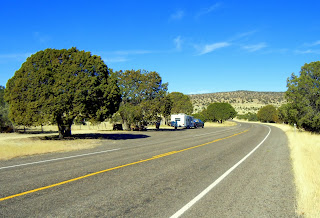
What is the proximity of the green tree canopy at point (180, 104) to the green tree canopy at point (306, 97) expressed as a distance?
44.8 meters

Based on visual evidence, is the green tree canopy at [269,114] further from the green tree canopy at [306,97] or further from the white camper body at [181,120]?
the green tree canopy at [306,97]

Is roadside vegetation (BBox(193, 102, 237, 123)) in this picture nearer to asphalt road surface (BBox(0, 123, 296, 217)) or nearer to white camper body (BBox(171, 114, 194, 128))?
white camper body (BBox(171, 114, 194, 128))

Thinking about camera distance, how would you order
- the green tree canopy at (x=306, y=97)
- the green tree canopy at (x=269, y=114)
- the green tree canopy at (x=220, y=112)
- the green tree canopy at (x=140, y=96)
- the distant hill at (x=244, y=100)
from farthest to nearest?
the distant hill at (x=244, y=100) → the green tree canopy at (x=269, y=114) → the green tree canopy at (x=220, y=112) → the green tree canopy at (x=140, y=96) → the green tree canopy at (x=306, y=97)

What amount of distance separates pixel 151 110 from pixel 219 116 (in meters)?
49.4

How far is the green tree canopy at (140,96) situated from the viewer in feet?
128

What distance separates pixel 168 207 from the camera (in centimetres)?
529

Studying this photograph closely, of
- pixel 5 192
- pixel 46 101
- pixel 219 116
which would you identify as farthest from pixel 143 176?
pixel 219 116

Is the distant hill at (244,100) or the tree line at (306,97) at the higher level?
the distant hill at (244,100)

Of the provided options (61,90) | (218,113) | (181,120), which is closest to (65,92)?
(61,90)

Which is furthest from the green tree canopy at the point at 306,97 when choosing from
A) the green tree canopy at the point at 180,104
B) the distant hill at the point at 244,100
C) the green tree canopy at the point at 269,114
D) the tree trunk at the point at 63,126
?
the distant hill at the point at 244,100

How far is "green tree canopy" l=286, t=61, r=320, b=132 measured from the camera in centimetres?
2869

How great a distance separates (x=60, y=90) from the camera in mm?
21625

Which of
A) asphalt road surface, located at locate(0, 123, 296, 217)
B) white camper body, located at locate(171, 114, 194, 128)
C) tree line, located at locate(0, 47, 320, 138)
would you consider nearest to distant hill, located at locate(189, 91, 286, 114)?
white camper body, located at locate(171, 114, 194, 128)

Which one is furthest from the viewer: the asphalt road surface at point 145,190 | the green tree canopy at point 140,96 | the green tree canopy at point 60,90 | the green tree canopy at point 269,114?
the green tree canopy at point 269,114
